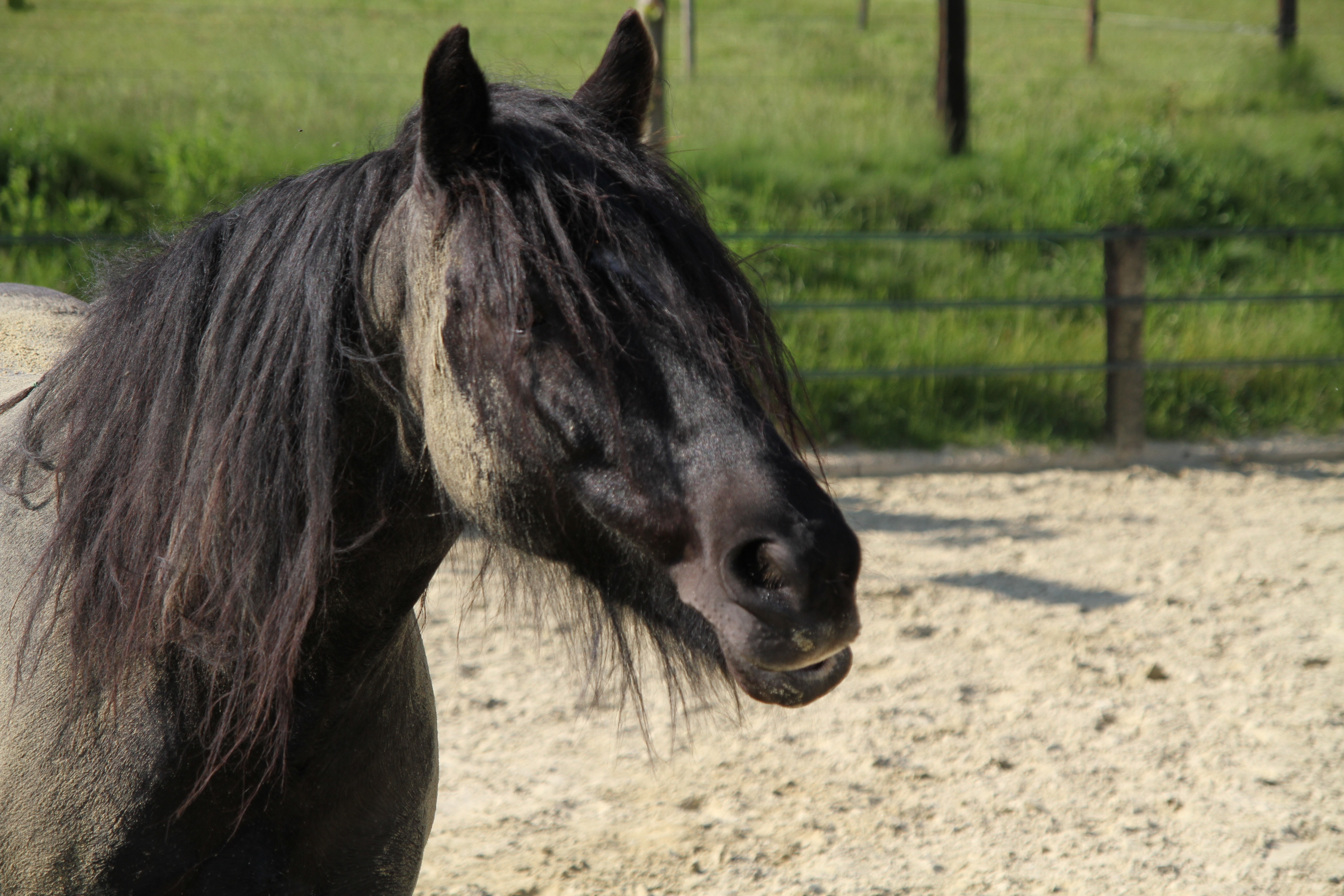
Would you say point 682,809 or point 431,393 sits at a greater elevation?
point 431,393

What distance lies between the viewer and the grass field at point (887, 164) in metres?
6.19

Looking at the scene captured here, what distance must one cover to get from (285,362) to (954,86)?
830 centimetres

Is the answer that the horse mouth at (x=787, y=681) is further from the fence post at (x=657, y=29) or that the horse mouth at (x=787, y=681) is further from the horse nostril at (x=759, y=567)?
the fence post at (x=657, y=29)

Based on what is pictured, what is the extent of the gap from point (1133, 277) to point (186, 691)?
592cm

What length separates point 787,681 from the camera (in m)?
1.09

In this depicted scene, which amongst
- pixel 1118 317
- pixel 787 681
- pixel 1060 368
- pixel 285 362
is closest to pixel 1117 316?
pixel 1118 317

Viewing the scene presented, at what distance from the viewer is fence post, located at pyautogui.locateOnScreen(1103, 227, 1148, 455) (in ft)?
19.3

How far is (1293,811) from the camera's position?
2725 mm

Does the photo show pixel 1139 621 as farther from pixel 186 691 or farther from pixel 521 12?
pixel 521 12

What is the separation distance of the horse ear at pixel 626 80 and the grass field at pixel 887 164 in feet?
6.91

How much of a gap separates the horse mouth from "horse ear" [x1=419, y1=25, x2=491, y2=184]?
0.63m

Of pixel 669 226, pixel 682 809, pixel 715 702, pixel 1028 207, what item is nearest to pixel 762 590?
pixel 669 226

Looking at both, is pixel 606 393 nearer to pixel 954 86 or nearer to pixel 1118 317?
pixel 1118 317

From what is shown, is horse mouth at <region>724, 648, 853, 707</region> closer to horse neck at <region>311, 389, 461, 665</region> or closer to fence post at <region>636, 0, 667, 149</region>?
horse neck at <region>311, 389, 461, 665</region>
